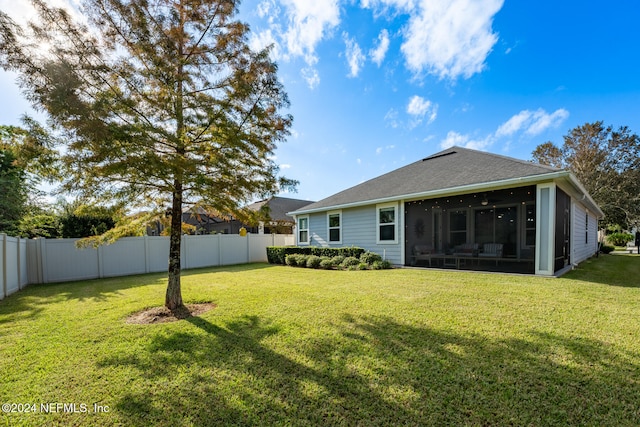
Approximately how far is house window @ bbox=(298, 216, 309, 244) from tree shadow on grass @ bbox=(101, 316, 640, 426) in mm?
10783

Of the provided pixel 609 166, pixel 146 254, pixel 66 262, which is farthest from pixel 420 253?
pixel 609 166

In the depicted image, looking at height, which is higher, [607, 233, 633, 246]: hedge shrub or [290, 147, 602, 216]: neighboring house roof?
[290, 147, 602, 216]: neighboring house roof

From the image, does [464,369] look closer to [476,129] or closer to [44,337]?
[44,337]

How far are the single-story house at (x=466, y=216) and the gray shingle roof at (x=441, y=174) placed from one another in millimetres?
33

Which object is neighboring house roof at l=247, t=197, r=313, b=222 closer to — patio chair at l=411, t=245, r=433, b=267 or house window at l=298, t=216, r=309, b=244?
house window at l=298, t=216, r=309, b=244

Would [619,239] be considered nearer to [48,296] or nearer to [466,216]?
[466,216]

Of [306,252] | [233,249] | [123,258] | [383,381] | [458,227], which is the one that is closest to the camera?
[383,381]

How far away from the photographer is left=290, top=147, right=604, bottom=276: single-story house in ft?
23.7

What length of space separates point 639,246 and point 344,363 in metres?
25.7

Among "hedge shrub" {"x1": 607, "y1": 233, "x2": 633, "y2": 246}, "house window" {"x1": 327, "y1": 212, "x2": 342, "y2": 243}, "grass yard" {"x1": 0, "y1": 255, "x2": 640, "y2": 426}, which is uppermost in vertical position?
"house window" {"x1": 327, "y1": 212, "x2": 342, "y2": 243}

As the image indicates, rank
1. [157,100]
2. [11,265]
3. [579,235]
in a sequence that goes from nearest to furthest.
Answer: [157,100]
[11,265]
[579,235]

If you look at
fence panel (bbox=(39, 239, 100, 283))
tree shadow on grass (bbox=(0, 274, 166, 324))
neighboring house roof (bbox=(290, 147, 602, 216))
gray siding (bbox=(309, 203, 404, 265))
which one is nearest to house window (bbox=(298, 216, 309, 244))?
neighboring house roof (bbox=(290, 147, 602, 216))

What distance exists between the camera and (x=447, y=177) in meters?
9.33

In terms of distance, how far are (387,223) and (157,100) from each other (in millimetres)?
8498
